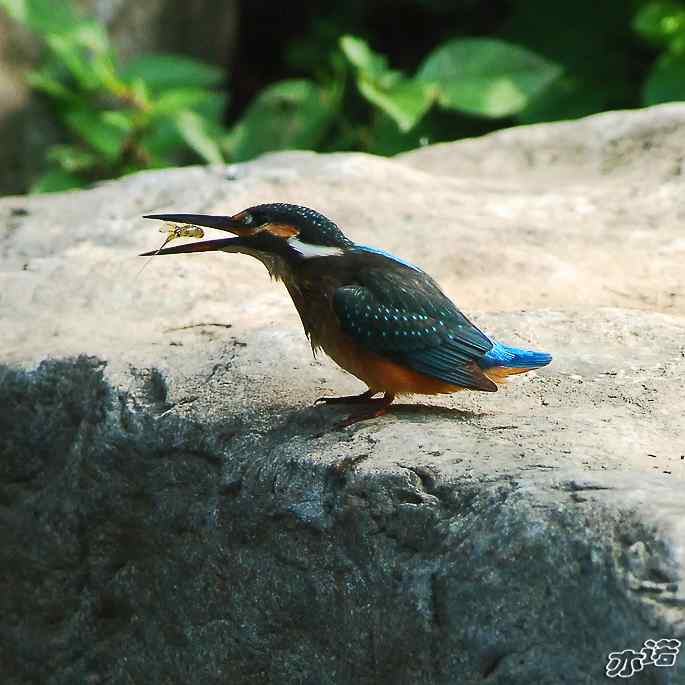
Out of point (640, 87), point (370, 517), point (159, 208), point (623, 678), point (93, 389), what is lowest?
point (623, 678)

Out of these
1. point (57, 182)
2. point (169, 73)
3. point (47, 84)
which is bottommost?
point (57, 182)

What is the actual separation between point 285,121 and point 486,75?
3.62ft

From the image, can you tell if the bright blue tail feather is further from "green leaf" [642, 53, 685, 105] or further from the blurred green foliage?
"green leaf" [642, 53, 685, 105]

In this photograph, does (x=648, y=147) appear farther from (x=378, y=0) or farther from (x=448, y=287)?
(x=378, y=0)

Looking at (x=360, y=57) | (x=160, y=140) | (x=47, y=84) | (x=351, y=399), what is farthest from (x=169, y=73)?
(x=351, y=399)

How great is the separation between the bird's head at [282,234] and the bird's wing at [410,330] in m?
0.16

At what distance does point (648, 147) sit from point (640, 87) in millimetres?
1897

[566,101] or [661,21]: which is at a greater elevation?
[661,21]

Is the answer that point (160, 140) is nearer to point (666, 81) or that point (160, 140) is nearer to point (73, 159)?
point (73, 159)

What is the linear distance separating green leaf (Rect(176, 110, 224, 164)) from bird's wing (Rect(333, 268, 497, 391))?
3.44 metres

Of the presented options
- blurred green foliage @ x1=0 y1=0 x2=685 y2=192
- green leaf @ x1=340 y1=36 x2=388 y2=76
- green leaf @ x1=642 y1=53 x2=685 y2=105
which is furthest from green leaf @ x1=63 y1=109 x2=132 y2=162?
green leaf @ x1=642 y1=53 x2=685 y2=105

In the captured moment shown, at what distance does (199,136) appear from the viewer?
673 centimetres

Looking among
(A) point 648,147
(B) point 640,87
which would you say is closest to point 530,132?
(A) point 648,147

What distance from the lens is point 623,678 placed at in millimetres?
2367
